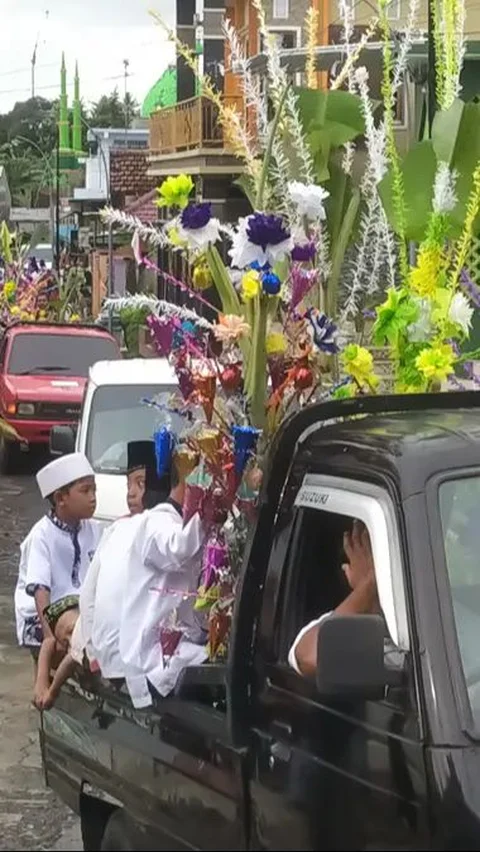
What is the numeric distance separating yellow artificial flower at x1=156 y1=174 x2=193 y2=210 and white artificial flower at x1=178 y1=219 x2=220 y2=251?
6.3 inches

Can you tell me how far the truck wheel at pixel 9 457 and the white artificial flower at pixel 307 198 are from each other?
13.7 meters

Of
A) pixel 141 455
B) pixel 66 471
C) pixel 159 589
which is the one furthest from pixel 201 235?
pixel 141 455

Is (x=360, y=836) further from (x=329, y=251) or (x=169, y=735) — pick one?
(x=329, y=251)

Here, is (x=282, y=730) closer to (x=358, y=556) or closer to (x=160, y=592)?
(x=358, y=556)

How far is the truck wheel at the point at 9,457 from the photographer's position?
61.3 feet

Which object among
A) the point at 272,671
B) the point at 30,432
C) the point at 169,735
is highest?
the point at 272,671

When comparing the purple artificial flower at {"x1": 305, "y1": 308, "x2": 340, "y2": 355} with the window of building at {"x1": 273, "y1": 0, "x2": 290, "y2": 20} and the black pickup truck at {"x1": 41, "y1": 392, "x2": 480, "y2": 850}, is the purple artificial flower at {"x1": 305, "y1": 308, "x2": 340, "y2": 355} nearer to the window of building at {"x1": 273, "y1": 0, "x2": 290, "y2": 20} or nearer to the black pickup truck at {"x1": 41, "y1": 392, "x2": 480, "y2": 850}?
the black pickup truck at {"x1": 41, "y1": 392, "x2": 480, "y2": 850}

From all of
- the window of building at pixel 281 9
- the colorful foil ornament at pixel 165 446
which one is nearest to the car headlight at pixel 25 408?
the window of building at pixel 281 9

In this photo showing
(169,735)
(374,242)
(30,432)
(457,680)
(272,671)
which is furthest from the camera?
(30,432)

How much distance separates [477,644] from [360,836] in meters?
0.58

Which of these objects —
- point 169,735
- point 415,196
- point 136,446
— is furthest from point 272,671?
point 136,446

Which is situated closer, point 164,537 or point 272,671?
point 272,671

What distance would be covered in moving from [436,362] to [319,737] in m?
1.67

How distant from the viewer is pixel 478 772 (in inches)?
120
